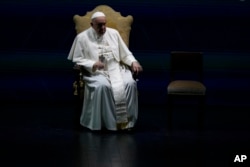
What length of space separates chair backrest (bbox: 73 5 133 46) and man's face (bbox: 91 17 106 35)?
0.30 m

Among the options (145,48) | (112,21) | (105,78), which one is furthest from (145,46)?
(105,78)

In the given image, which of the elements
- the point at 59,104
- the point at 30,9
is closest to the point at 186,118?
the point at 59,104

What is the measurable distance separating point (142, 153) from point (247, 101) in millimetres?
3034

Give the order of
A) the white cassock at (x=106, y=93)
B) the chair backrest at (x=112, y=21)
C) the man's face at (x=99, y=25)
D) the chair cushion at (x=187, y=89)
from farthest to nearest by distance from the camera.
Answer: the chair backrest at (x=112, y=21)
the man's face at (x=99, y=25)
the chair cushion at (x=187, y=89)
the white cassock at (x=106, y=93)

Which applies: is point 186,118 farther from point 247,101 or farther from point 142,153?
point 142,153

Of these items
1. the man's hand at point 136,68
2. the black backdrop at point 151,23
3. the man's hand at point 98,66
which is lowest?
the man's hand at point 136,68

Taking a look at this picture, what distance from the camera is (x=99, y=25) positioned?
23.3ft

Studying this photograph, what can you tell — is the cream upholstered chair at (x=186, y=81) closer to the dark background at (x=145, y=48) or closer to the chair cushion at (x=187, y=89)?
the chair cushion at (x=187, y=89)

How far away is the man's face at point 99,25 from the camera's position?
7078 mm

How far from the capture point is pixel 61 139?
20.9 feet

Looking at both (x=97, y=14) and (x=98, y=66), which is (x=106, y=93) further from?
(x=97, y=14)

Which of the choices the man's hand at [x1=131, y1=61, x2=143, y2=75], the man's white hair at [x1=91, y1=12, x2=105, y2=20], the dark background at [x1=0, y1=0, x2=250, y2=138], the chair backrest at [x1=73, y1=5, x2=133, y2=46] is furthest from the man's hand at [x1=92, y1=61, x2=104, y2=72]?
the dark background at [x1=0, y1=0, x2=250, y2=138]

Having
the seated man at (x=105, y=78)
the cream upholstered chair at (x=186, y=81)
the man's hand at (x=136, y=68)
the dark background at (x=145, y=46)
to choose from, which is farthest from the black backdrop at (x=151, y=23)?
the man's hand at (x=136, y=68)

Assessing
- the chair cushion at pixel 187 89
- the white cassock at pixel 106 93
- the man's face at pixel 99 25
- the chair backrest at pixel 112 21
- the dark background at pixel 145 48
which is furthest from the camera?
the dark background at pixel 145 48
